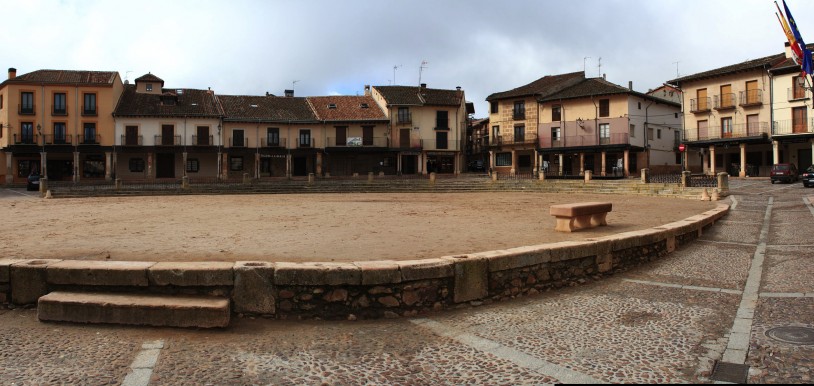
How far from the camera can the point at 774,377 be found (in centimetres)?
376

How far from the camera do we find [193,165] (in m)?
46.2

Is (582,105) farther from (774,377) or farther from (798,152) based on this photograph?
(774,377)

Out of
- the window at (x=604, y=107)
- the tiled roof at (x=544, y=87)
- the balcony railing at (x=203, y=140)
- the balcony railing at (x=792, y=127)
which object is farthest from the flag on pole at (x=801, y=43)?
the balcony railing at (x=203, y=140)

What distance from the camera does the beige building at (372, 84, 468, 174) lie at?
49500 mm

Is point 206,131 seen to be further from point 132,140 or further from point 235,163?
point 132,140

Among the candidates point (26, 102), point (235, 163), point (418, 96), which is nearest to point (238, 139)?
point (235, 163)

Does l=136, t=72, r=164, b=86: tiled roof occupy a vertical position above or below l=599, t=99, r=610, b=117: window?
above

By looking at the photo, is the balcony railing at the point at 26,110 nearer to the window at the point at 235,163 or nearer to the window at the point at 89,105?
the window at the point at 89,105

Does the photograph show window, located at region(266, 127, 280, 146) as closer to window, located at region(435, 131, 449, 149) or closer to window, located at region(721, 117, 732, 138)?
window, located at region(435, 131, 449, 149)

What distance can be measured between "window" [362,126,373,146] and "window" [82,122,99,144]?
2304cm

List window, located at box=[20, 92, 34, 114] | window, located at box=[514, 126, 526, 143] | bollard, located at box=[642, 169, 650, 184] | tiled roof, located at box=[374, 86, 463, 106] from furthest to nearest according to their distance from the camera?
tiled roof, located at box=[374, 86, 463, 106] → window, located at box=[514, 126, 526, 143] → window, located at box=[20, 92, 34, 114] → bollard, located at box=[642, 169, 650, 184]

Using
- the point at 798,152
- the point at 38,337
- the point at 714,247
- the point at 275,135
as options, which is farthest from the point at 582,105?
the point at 38,337

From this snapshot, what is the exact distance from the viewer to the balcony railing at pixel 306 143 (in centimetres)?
4781

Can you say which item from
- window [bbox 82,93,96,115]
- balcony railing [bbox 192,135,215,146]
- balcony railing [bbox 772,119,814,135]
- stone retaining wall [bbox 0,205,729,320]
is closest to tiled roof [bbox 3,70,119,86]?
window [bbox 82,93,96,115]
